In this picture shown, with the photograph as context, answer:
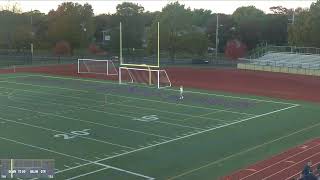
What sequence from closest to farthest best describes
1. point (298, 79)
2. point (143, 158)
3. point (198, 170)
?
point (198, 170)
point (143, 158)
point (298, 79)

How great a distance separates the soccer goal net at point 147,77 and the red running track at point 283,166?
66.1 feet

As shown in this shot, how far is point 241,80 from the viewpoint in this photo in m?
45.4

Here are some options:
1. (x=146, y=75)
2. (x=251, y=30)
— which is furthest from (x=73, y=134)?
(x=251, y=30)

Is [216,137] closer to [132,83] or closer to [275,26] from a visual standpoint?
[132,83]

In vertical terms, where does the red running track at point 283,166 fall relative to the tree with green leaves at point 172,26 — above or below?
below

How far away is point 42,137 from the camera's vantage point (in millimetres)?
21547

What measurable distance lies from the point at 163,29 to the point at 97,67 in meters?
15.8

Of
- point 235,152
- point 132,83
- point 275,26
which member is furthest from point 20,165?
point 275,26

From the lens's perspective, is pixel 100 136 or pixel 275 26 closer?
pixel 100 136

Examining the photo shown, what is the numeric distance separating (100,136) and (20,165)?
11.0 metres

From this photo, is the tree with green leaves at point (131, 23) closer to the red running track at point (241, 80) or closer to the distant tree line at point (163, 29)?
the distant tree line at point (163, 29)

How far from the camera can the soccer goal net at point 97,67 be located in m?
50.5

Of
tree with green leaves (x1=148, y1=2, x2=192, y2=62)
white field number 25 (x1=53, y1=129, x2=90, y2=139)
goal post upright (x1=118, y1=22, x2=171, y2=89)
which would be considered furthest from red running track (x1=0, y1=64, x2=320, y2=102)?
white field number 25 (x1=53, y1=129, x2=90, y2=139)

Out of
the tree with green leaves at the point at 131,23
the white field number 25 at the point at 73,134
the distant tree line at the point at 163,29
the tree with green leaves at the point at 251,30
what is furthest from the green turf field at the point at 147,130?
the tree with green leaves at the point at 251,30
